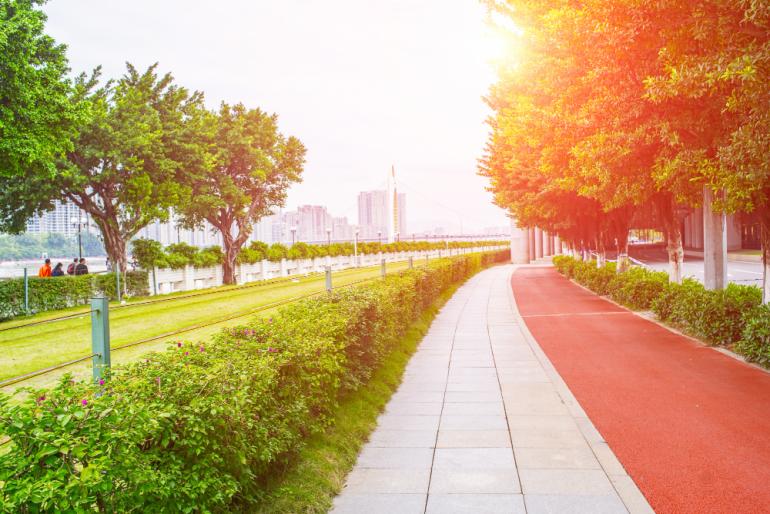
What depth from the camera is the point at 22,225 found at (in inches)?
910

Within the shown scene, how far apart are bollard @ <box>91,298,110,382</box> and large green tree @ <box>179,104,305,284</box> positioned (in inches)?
1030

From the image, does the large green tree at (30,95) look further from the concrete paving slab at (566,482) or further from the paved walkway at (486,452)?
the concrete paving slab at (566,482)

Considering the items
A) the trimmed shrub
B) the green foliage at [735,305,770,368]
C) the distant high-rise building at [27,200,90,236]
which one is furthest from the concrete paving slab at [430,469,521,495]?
the distant high-rise building at [27,200,90,236]

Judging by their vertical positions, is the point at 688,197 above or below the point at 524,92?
below

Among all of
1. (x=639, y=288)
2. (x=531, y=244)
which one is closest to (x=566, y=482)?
(x=639, y=288)

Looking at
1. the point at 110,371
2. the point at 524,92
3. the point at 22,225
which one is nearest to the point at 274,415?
the point at 110,371

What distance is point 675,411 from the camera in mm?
7273

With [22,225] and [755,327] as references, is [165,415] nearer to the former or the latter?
[755,327]

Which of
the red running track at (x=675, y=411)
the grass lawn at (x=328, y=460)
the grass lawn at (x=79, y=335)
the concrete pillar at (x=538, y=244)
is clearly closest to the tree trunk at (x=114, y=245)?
the grass lawn at (x=79, y=335)

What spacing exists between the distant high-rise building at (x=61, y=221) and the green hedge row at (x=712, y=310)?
22499mm

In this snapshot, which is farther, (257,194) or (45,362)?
(257,194)

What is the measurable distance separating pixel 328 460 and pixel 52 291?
1545 cm

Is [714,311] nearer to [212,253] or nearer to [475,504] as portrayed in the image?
[475,504]

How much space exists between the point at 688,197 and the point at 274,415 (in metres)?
9.63
